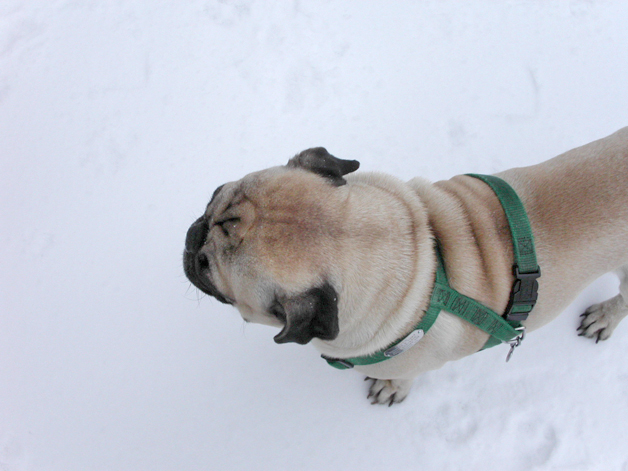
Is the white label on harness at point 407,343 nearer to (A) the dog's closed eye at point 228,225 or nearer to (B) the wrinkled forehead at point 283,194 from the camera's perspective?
(B) the wrinkled forehead at point 283,194

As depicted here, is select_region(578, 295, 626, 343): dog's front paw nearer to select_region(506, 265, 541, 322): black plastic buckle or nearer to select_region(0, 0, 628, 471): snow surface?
select_region(0, 0, 628, 471): snow surface

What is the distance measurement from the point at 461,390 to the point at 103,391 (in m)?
2.94

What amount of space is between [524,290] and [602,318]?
5.78ft

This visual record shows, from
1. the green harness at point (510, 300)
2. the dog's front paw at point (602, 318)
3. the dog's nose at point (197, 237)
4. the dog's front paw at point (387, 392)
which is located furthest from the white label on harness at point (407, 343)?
the dog's front paw at point (602, 318)

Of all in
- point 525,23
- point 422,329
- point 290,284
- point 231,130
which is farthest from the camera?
point 525,23

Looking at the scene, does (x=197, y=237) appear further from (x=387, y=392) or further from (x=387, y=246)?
(x=387, y=392)

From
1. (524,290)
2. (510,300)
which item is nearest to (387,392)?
(510,300)

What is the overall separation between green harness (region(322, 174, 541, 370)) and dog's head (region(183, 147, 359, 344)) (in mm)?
594

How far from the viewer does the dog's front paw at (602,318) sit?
126 inches

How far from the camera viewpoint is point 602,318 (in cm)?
327

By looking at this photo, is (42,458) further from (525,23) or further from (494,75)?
(525,23)

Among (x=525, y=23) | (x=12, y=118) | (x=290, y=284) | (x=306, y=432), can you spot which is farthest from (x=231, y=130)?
(x=525, y=23)

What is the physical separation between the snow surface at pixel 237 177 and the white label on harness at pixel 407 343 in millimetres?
1215

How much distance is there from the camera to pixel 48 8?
436 cm
